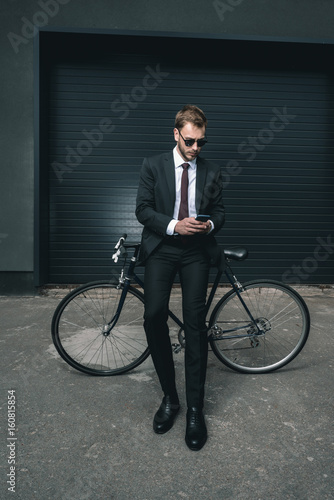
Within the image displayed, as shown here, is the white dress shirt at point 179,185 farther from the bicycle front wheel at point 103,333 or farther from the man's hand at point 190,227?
the bicycle front wheel at point 103,333

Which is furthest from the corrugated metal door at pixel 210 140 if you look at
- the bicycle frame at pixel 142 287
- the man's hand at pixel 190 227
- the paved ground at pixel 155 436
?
the man's hand at pixel 190 227

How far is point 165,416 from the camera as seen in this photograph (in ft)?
8.52

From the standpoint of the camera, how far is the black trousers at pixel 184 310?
100.0 inches

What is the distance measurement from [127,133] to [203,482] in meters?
5.05

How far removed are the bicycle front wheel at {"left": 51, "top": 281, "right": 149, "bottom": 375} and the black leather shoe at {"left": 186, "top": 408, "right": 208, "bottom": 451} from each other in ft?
2.68

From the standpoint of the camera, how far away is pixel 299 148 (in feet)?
20.6

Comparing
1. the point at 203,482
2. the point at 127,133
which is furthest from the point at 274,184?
the point at 203,482

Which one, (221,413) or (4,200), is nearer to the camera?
(221,413)

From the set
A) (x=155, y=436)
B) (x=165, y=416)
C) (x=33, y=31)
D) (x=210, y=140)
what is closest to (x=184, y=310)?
(x=165, y=416)

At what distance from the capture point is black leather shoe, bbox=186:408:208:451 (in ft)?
7.79

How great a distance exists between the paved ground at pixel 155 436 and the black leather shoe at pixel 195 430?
0.05m

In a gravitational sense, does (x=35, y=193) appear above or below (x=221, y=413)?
above

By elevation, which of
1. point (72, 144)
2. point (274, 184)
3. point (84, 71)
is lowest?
point (274, 184)

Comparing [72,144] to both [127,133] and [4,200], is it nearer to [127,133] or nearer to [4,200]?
[127,133]
